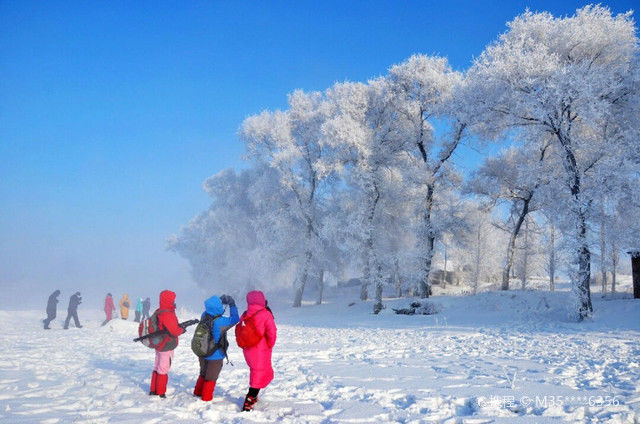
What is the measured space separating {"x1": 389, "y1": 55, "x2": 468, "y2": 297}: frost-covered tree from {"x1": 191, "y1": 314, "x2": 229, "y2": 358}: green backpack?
56.0 feet

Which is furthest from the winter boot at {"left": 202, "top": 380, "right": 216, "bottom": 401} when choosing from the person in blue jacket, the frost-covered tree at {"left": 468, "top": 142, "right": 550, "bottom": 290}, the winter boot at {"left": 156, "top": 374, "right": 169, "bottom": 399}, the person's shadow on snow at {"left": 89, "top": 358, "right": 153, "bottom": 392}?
the frost-covered tree at {"left": 468, "top": 142, "right": 550, "bottom": 290}

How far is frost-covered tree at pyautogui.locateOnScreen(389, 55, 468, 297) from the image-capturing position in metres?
21.5

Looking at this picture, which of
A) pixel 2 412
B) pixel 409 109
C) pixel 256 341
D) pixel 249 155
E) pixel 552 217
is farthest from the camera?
pixel 249 155

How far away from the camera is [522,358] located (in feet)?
25.5

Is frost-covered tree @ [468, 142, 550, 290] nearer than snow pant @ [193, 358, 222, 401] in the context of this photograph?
No

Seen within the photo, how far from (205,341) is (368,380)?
275 centimetres

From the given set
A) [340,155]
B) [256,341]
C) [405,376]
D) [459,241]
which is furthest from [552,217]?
[256,341]

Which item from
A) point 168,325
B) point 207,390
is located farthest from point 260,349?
point 168,325

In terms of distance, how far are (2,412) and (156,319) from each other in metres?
2.03

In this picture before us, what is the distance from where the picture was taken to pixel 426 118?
879 inches

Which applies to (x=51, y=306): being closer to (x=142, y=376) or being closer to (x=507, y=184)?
(x=142, y=376)

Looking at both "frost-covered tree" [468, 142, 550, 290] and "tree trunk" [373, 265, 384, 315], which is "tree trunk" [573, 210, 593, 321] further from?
"tree trunk" [373, 265, 384, 315]

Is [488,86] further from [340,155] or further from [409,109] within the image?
[340,155]

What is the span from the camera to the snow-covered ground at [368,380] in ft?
15.2
